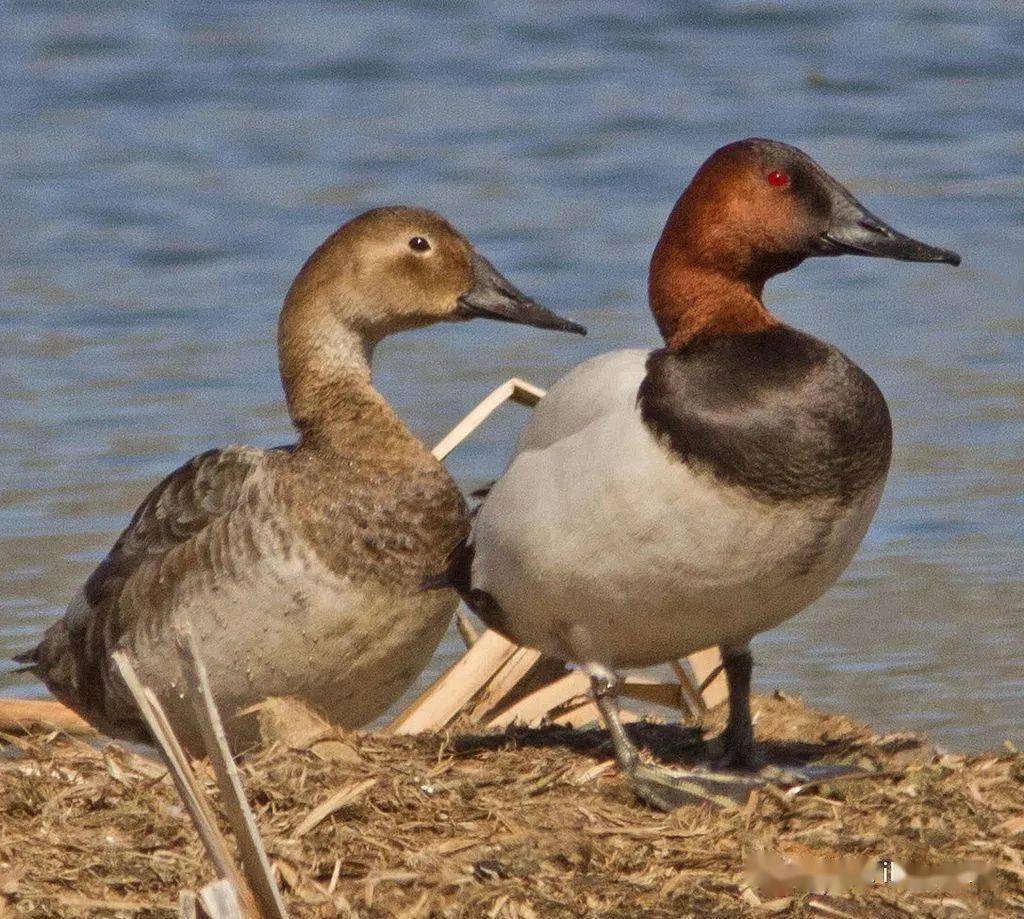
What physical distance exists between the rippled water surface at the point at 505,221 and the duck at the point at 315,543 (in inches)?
35.8

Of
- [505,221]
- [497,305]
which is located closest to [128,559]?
[497,305]

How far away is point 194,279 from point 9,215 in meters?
1.54

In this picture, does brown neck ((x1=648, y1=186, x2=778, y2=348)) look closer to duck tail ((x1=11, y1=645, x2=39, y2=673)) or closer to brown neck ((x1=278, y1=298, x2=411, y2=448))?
brown neck ((x1=278, y1=298, x2=411, y2=448))

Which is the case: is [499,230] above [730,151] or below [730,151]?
below

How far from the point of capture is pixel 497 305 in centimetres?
565

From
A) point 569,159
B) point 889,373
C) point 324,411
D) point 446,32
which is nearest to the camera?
point 324,411

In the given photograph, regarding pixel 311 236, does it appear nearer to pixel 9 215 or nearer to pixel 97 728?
pixel 9 215

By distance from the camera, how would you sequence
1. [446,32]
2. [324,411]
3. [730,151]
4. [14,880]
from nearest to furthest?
[14,880], [730,151], [324,411], [446,32]

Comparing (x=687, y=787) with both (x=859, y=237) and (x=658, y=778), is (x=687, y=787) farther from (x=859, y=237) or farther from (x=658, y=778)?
(x=859, y=237)

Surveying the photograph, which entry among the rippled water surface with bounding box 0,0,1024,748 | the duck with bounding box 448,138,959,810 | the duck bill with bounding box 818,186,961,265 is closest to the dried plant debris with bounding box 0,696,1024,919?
the duck with bounding box 448,138,959,810

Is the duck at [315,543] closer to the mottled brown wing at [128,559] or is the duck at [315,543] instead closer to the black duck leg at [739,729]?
the mottled brown wing at [128,559]

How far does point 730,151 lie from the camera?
189 inches

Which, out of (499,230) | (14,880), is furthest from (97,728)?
(499,230)

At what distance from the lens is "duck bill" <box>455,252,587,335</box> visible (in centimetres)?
565
